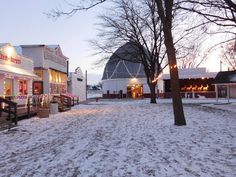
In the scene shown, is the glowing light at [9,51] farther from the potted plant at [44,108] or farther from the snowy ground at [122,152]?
the snowy ground at [122,152]

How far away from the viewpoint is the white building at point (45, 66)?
118 ft

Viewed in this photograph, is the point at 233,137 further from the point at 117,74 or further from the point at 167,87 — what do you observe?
the point at 117,74

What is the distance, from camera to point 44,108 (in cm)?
2569

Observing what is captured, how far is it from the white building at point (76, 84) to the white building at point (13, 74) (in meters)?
24.8

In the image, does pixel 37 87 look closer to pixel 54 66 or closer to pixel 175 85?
pixel 54 66

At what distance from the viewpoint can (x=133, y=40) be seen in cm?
4206

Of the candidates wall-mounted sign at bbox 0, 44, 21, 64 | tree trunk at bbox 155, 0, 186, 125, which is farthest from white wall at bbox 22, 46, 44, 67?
tree trunk at bbox 155, 0, 186, 125

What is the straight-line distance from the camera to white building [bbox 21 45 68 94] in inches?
1414

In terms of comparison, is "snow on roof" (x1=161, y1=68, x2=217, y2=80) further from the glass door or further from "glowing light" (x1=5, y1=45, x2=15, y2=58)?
"glowing light" (x1=5, y1=45, x2=15, y2=58)

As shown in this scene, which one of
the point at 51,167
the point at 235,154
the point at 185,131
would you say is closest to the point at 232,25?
the point at 185,131

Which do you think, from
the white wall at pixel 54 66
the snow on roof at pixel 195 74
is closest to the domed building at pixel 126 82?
the snow on roof at pixel 195 74

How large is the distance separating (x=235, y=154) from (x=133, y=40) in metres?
33.1

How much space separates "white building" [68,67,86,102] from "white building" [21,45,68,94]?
43.5ft

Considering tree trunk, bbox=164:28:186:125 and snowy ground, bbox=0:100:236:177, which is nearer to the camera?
snowy ground, bbox=0:100:236:177
